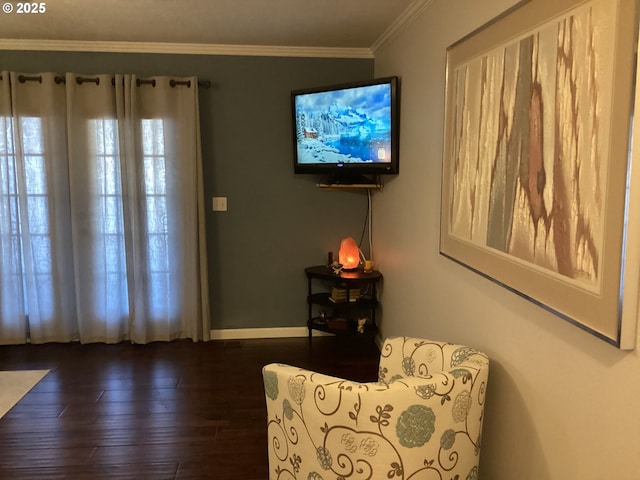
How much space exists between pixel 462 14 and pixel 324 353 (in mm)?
2612

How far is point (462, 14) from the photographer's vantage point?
223cm

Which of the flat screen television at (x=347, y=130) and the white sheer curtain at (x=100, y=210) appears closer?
the flat screen television at (x=347, y=130)

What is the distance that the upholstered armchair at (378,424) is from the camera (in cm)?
154

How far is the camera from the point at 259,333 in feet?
14.2

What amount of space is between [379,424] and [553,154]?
3.09 ft

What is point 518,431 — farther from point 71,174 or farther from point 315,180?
point 71,174

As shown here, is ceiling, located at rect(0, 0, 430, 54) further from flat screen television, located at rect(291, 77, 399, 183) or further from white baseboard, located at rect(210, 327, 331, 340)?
white baseboard, located at rect(210, 327, 331, 340)

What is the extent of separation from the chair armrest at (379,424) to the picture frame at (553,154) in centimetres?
45

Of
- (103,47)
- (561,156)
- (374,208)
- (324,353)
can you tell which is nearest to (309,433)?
(561,156)

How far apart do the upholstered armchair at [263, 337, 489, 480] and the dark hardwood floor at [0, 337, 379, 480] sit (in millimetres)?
867
